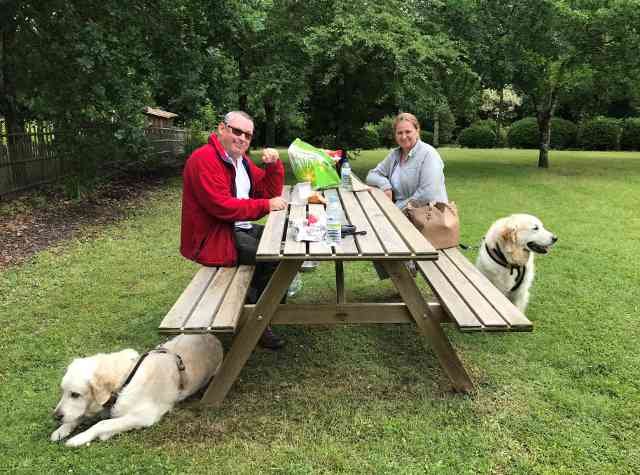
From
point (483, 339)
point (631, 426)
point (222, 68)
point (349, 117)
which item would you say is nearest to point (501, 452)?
point (631, 426)

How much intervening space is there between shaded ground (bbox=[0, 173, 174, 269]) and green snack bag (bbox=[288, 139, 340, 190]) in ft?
12.5

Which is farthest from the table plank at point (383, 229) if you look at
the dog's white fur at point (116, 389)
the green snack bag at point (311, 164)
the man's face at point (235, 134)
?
the dog's white fur at point (116, 389)

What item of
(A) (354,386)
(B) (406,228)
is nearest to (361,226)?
(B) (406,228)

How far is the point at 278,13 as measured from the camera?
43.0ft

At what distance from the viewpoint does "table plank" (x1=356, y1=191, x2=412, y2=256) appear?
2756mm

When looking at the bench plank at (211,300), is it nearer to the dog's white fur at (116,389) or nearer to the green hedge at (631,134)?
the dog's white fur at (116,389)

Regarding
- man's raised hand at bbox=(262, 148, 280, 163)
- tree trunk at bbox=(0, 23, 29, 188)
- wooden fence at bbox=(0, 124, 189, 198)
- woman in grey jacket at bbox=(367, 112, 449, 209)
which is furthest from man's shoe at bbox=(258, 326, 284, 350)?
tree trunk at bbox=(0, 23, 29, 188)

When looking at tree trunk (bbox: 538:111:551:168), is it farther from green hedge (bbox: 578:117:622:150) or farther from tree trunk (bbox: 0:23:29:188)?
tree trunk (bbox: 0:23:29:188)

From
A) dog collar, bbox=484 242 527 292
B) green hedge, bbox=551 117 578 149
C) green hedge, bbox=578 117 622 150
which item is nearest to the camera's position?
dog collar, bbox=484 242 527 292

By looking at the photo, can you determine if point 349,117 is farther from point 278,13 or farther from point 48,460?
point 48,460

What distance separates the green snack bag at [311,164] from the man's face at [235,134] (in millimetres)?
549

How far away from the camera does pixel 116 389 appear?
8.73 ft

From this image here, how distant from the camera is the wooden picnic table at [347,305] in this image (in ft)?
8.86

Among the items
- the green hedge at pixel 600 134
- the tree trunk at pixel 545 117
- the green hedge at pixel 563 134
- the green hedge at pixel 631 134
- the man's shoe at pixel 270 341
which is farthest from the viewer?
the green hedge at pixel 563 134
